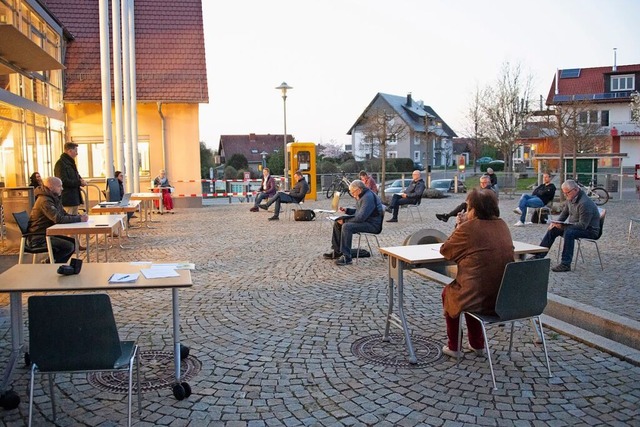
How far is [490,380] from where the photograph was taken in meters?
4.53

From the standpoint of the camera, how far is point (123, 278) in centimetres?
435

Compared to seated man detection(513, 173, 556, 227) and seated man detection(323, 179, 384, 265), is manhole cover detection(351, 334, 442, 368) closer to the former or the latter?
seated man detection(323, 179, 384, 265)

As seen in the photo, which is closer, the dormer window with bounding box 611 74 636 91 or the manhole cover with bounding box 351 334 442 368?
the manhole cover with bounding box 351 334 442 368

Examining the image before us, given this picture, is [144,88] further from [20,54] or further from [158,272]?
[158,272]

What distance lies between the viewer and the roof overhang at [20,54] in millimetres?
8492

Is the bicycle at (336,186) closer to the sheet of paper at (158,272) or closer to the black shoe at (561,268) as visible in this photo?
the black shoe at (561,268)

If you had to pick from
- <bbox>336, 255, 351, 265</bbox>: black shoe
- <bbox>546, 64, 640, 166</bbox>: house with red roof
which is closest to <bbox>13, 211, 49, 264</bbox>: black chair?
<bbox>336, 255, 351, 265</bbox>: black shoe

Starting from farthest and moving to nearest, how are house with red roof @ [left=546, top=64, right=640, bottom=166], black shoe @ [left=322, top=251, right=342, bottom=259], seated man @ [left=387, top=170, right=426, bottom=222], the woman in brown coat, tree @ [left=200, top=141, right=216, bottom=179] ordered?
house with red roof @ [left=546, top=64, right=640, bottom=166]
tree @ [left=200, top=141, right=216, bottom=179]
seated man @ [left=387, top=170, right=426, bottom=222]
black shoe @ [left=322, top=251, right=342, bottom=259]
the woman in brown coat

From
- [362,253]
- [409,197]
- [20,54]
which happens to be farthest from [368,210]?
[20,54]

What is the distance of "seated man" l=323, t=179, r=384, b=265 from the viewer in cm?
949

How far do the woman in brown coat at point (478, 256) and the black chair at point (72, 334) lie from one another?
100 inches

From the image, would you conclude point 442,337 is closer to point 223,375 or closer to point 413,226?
point 223,375

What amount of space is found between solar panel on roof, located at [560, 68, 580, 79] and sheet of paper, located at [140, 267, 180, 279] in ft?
176

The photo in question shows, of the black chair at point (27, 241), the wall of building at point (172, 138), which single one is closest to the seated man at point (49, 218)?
the black chair at point (27, 241)
